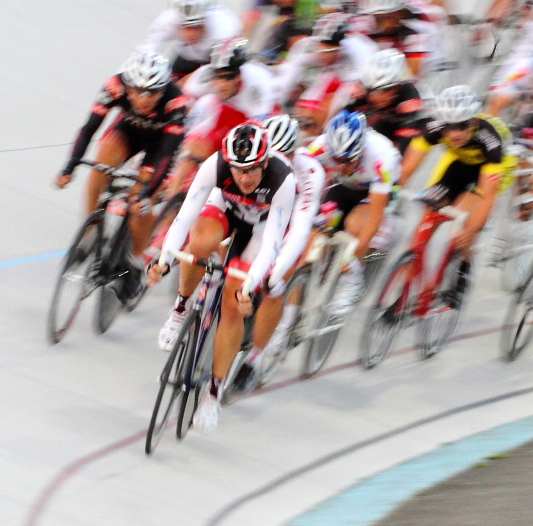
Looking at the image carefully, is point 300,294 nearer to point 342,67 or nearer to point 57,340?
point 57,340

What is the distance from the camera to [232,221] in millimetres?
5613

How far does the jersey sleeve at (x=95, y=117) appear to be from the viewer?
630cm

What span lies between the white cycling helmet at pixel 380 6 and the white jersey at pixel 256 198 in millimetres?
3612

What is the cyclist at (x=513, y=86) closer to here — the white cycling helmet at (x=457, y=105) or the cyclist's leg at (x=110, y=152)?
the white cycling helmet at (x=457, y=105)

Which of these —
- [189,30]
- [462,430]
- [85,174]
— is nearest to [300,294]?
[462,430]

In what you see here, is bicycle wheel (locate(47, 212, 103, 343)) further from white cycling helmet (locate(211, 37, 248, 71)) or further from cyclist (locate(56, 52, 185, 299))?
white cycling helmet (locate(211, 37, 248, 71))

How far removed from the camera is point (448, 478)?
5.45 m

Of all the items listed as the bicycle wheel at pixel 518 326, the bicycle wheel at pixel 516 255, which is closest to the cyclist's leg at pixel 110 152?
the bicycle wheel at pixel 518 326

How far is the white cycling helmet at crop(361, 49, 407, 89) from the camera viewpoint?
23.2 feet

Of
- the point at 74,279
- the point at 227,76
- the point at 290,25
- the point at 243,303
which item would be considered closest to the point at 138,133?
the point at 227,76

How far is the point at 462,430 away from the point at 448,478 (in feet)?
2.24

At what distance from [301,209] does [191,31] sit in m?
2.77

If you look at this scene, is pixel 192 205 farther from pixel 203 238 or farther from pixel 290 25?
pixel 290 25

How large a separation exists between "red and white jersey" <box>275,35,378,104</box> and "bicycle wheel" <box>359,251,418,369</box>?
1.89m
